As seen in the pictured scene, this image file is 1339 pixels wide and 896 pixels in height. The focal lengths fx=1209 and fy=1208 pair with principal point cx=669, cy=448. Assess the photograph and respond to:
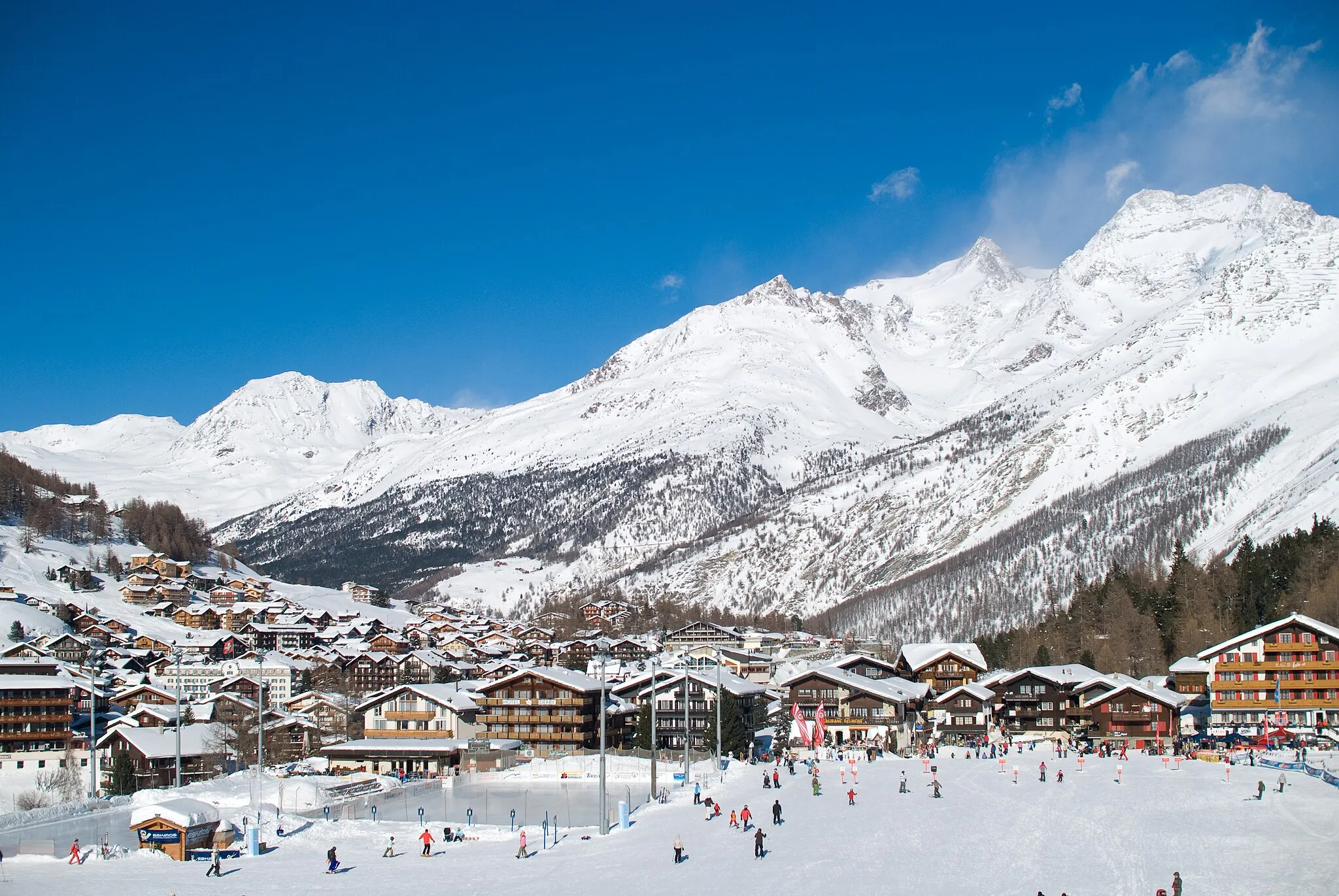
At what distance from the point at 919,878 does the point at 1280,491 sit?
162 meters

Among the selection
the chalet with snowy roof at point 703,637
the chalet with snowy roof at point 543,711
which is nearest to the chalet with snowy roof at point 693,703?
the chalet with snowy roof at point 543,711

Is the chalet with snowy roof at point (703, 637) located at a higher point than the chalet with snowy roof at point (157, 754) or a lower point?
higher

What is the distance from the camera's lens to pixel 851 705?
84.8 meters

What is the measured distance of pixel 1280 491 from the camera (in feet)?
568

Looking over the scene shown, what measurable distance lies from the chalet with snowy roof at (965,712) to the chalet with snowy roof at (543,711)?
2464 centimetres

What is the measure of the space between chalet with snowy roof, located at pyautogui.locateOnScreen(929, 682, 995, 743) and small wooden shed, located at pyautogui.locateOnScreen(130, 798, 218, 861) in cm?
5863

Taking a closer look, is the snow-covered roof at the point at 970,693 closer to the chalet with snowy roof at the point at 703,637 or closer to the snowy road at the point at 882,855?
the snowy road at the point at 882,855

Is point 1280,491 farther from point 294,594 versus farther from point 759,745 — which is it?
point 294,594

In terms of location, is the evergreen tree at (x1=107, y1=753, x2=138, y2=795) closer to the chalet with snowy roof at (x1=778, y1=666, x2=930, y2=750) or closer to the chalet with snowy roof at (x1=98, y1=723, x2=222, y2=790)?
the chalet with snowy roof at (x1=98, y1=723, x2=222, y2=790)

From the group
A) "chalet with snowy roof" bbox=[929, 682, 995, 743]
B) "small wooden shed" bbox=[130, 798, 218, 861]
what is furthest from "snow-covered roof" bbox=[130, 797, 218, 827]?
"chalet with snowy roof" bbox=[929, 682, 995, 743]

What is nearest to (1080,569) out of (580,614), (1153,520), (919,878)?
(1153,520)

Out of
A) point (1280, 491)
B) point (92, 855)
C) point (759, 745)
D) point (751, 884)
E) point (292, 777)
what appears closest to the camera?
point (751, 884)

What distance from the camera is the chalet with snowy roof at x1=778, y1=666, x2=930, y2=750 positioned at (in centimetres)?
8388

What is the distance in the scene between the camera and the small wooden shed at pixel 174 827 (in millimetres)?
39781
